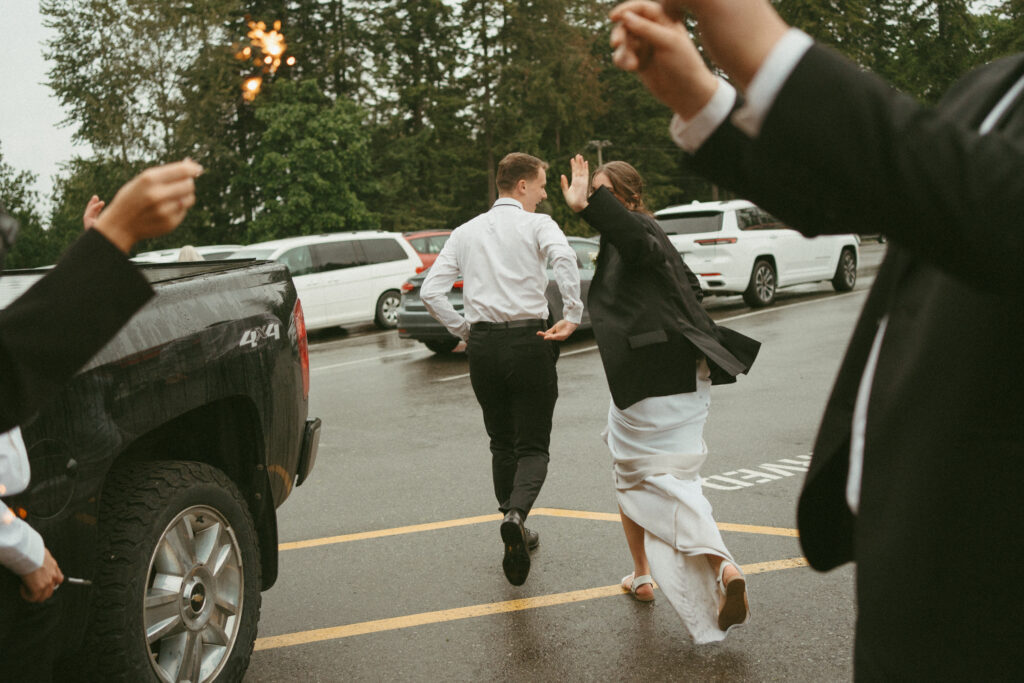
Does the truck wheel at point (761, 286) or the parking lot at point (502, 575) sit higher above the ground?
the parking lot at point (502, 575)

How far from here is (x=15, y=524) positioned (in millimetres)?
2211

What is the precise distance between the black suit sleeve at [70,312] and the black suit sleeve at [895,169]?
0.87 metres

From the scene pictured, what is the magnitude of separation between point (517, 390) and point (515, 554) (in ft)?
2.95

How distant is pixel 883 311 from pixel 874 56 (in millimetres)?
37244

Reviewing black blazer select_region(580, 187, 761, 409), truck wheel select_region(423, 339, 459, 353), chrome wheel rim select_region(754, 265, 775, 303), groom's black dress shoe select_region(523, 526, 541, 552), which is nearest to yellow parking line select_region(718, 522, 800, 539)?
groom's black dress shoe select_region(523, 526, 541, 552)

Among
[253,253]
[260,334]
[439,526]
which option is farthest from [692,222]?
[260,334]

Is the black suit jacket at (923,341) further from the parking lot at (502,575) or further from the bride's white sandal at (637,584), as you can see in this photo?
the bride's white sandal at (637,584)

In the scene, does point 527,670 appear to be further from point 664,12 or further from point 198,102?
point 198,102

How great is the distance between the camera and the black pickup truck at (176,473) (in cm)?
264

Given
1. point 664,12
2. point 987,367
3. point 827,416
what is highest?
point 664,12

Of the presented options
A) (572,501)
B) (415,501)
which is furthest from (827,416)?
(415,501)

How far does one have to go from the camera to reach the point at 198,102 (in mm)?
37094

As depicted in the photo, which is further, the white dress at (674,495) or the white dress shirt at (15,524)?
the white dress at (674,495)

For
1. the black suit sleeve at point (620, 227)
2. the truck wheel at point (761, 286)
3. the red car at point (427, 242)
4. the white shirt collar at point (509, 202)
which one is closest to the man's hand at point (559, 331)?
the white shirt collar at point (509, 202)
